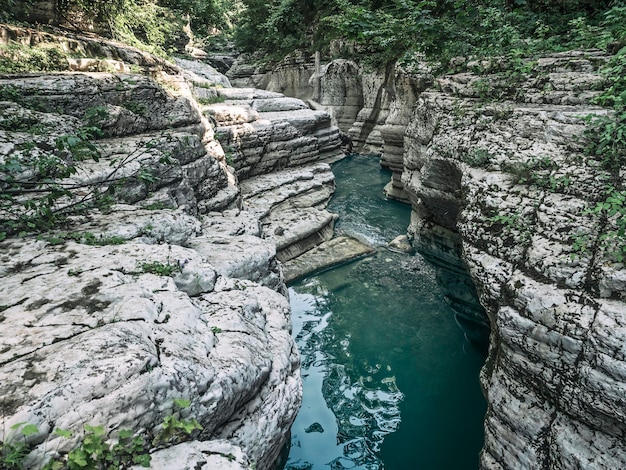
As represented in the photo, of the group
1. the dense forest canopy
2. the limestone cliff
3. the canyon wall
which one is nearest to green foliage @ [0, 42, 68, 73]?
the limestone cliff

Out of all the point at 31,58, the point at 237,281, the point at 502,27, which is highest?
the point at 502,27

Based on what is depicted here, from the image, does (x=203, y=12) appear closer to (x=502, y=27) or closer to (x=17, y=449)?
(x=502, y=27)

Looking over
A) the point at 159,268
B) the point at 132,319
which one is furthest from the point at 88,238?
the point at 132,319

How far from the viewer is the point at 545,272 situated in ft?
12.0

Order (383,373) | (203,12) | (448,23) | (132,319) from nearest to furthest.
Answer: (132,319) → (383,373) → (448,23) → (203,12)

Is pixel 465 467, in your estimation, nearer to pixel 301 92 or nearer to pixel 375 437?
pixel 375 437

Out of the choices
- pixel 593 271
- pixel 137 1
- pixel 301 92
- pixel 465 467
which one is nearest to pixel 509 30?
pixel 593 271

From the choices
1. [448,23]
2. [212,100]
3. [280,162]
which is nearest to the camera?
[448,23]

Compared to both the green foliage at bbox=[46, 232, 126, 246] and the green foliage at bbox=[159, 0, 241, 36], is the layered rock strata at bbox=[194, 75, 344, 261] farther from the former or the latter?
the green foliage at bbox=[159, 0, 241, 36]

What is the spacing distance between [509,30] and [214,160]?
6729 millimetres

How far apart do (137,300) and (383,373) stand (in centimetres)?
474

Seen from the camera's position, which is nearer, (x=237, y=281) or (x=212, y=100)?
(x=237, y=281)

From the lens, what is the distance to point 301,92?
2638 centimetres

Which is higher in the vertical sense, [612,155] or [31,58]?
[31,58]
